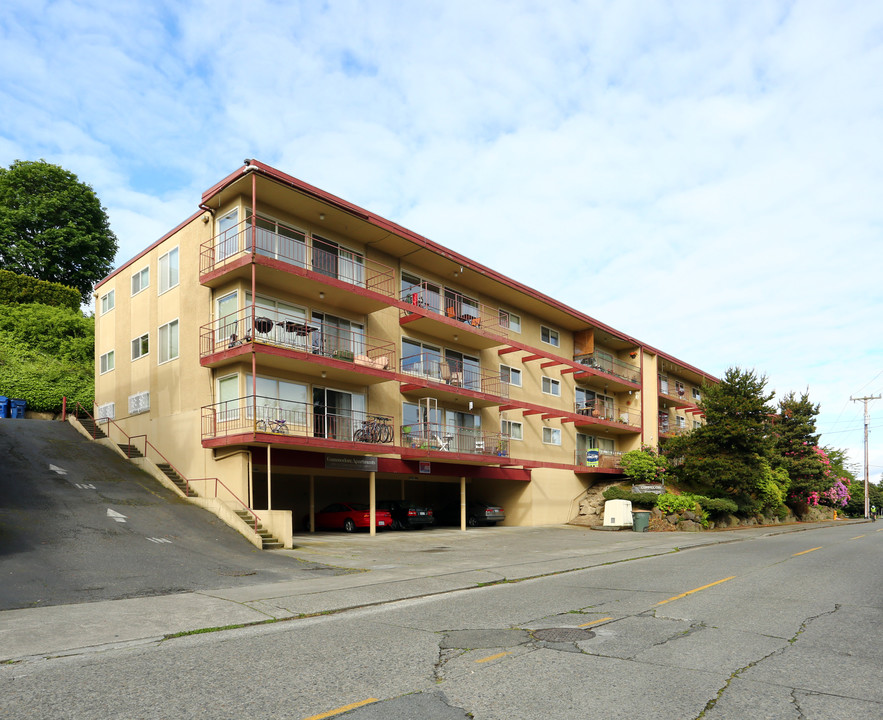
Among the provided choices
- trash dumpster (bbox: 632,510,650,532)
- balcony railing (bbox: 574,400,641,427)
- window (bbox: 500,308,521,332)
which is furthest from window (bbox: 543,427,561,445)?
trash dumpster (bbox: 632,510,650,532)

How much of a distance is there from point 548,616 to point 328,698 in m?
4.63

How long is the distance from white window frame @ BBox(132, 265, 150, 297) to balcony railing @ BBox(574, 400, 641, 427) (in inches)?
906

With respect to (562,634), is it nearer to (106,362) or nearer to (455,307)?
(455,307)

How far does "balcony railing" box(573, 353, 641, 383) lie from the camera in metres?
39.8

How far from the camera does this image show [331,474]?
26688 millimetres

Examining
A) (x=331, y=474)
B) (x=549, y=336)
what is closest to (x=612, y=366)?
(x=549, y=336)

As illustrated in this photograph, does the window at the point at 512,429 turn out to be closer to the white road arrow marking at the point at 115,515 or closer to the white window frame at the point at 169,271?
the white window frame at the point at 169,271

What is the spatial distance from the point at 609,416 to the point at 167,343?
1005 inches

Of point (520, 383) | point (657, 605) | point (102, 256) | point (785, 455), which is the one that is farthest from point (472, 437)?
point (102, 256)

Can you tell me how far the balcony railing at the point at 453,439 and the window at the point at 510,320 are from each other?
5.56 m

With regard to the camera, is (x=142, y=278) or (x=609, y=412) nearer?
(x=142, y=278)

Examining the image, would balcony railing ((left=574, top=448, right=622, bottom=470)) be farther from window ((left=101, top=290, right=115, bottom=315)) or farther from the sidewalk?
window ((left=101, top=290, right=115, bottom=315))

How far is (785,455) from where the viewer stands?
51.1 meters

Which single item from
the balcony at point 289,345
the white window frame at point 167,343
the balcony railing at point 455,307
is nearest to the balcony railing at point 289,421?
the balcony at point 289,345
